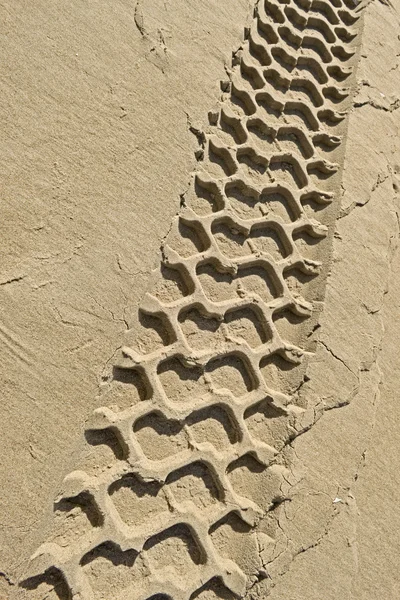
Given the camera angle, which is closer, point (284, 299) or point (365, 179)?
point (284, 299)

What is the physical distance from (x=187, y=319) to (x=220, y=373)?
7.8 inches

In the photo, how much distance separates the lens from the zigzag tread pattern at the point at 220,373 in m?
1.37

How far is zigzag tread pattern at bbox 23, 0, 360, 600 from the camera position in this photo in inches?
53.7

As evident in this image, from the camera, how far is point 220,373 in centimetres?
162

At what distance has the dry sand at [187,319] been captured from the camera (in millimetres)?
1374

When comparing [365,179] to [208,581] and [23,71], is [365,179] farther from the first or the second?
[208,581]

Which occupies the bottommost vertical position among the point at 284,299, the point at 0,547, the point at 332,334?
the point at 0,547

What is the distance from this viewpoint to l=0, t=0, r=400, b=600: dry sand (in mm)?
1374

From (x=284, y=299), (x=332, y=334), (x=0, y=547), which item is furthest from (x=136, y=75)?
(x=0, y=547)

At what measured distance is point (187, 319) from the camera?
5.29 ft

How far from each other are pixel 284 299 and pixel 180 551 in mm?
856

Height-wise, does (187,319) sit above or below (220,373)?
above

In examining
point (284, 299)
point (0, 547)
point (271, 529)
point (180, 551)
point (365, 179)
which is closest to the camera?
point (0, 547)

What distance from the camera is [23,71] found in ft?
5.35
